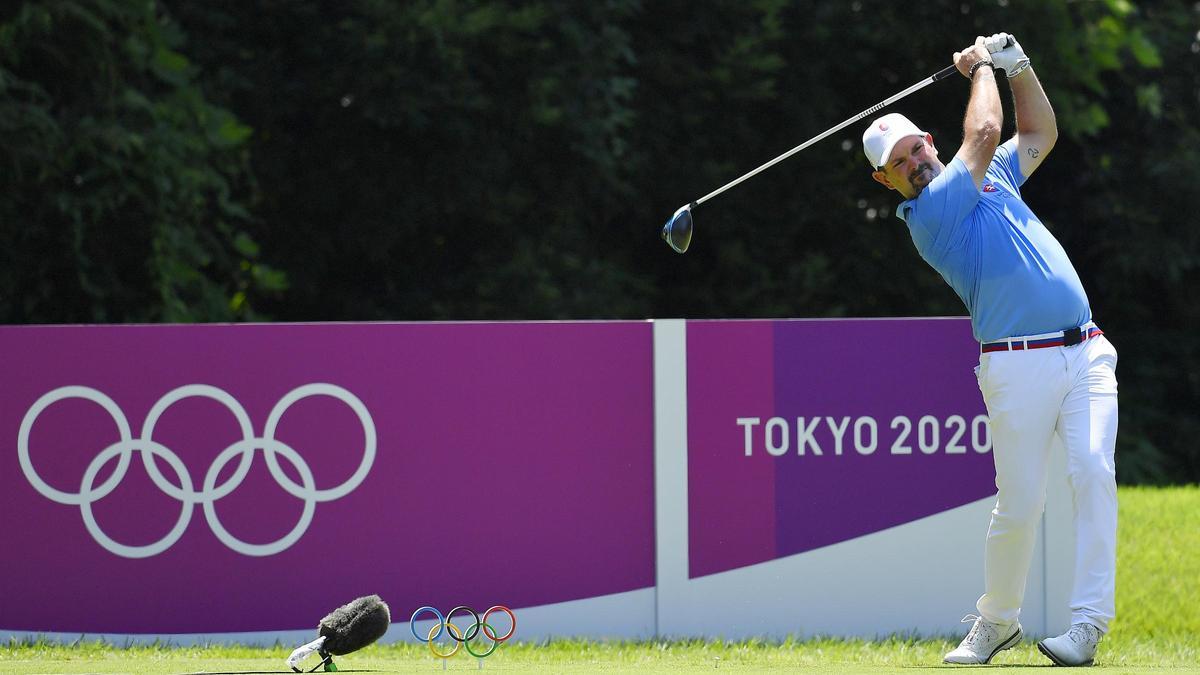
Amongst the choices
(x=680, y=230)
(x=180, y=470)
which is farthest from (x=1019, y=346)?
(x=180, y=470)

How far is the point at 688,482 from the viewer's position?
7.26 m

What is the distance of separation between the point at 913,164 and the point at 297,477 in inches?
123

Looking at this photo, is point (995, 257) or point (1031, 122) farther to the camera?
point (1031, 122)

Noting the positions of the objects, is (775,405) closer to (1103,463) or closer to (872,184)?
(1103,463)

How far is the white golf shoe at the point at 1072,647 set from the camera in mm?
5363

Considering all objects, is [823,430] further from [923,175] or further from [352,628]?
[352,628]

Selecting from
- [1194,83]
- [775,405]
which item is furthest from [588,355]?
[1194,83]

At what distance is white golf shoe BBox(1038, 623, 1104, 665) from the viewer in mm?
5363

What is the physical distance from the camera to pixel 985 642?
5844mm

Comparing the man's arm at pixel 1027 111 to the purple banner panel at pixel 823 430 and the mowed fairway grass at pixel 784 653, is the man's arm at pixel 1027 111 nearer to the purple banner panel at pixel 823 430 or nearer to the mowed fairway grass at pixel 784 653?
the purple banner panel at pixel 823 430

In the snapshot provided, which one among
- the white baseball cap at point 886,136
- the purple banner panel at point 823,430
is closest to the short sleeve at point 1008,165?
the white baseball cap at point 886,136

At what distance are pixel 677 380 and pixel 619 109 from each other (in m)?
7.20

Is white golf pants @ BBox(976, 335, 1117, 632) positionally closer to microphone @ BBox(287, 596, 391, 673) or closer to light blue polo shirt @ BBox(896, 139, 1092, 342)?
light blue polo shirt @ BBox(896, 139, 1092, 342)

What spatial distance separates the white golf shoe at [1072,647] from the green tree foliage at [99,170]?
8.05 metres
